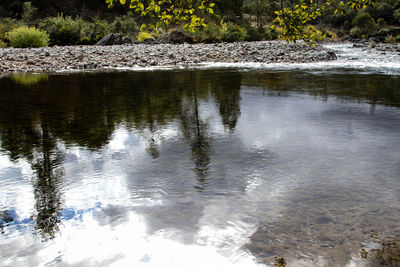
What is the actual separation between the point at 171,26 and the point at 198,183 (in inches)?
1513

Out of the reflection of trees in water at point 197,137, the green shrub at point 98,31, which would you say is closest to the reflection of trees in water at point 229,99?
the reflection of trees in water at point 197,137

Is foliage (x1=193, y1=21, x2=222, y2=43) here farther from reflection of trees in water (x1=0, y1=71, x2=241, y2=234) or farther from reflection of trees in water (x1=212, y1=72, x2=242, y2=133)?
reflection of trees in water (x1=0, y1=71, x2=241, y2=234)

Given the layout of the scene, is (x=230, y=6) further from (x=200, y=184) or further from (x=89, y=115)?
(x=200, y=184)

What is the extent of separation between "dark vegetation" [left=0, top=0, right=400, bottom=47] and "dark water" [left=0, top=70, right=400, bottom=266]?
4.83ft

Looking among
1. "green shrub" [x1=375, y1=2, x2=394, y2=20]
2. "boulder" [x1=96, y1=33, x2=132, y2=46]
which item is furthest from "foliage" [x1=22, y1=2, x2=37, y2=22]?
"green shrub" [x1=375, y1=2, x2=394, y2=20]

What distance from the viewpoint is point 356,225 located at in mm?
2516

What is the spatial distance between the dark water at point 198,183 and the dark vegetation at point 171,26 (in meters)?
1.47

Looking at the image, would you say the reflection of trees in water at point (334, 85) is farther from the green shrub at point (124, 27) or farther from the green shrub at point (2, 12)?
the green shrub at point (2, 12)

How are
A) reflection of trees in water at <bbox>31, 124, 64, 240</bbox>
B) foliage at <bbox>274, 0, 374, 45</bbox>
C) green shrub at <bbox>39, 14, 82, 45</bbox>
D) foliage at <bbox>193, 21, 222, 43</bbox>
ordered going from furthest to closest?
foliage at <bbox>193, 21, 222, 43</bbox>, green shrub at <bbox>39, 14, 82, 45</bbox>, foliage at <bbox>274, 0, 374, 45</bbox>, reflection of trees in water at <bbox>31, 124, 64, 240</bbox>

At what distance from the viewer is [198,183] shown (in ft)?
11.0

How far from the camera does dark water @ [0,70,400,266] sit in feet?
7.63

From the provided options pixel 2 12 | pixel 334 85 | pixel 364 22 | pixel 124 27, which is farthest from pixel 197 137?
pixel 364 22

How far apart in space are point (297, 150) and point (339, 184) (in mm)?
1029

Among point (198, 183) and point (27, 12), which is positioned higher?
point (27, 12)
